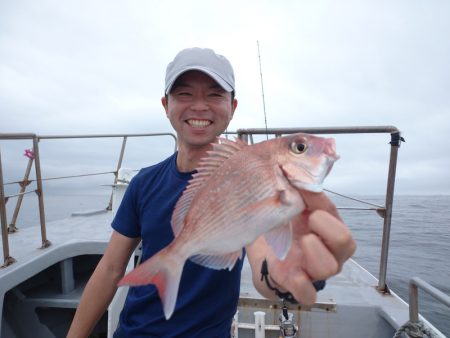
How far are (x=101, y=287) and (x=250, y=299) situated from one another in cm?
143

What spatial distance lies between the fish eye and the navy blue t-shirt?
913 millimetres

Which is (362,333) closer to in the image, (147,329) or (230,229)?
(147,329)

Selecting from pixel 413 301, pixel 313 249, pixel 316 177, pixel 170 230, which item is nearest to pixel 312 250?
pixel 313 249

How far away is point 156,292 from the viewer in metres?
1.89

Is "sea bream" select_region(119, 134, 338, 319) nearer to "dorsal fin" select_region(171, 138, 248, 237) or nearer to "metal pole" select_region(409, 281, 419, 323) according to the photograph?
"dorsal fin" select_region(171, 138, 248, 237)

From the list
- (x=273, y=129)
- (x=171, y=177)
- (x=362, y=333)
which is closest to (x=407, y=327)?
(x=362, y=333)

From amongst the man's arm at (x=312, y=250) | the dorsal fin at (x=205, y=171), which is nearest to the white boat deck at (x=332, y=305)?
the man's arm at (x=312, y=250)

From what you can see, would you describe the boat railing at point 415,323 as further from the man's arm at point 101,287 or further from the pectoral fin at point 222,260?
the man's arm at point 101,287

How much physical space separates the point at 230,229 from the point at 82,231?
4102 millimetres

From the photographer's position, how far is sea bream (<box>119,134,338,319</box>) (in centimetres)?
116

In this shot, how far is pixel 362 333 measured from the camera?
270cm

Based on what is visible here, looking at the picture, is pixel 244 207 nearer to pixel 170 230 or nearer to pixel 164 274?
pixel 164 274

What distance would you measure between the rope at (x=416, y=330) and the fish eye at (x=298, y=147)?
1.83m

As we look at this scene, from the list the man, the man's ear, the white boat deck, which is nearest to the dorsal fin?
the man
